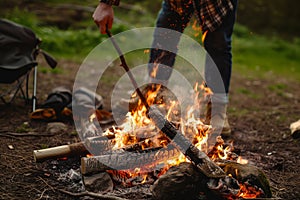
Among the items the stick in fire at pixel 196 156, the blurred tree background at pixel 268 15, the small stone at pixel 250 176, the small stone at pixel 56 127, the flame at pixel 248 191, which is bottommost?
the small stone at pixel 56 127

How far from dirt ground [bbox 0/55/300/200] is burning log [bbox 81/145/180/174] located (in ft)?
0.79

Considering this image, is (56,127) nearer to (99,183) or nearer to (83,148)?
(83,148)

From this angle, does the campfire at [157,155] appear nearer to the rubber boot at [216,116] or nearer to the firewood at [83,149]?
the firewood at [83,149]

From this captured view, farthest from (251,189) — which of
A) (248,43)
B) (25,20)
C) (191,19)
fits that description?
(248,43)

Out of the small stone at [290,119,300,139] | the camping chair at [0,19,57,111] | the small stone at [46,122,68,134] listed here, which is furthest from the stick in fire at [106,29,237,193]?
the camping chair at [0,19,57,111]

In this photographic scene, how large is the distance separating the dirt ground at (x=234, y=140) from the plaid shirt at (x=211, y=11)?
4.12 feet

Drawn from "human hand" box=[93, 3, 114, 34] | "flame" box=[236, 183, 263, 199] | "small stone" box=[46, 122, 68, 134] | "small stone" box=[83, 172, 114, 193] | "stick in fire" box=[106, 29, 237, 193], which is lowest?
"small stone" box=[46, 122, 68, 134]

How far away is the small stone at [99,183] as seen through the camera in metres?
2.82

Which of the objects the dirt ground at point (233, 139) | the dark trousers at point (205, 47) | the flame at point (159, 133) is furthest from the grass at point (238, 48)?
the flame at point (159, 133)

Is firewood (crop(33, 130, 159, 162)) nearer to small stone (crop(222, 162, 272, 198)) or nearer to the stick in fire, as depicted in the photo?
the stick in fire

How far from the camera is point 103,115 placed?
4715 mm

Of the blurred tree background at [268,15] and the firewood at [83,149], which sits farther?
the blurred tree background at [268,15]

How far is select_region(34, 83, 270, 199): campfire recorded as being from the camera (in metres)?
2.69

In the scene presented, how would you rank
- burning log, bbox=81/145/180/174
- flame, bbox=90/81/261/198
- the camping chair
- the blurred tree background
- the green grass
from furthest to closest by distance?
the blurred tree background → the green grass → the camping chair → flame, bbox=90/81/261/198 → burning log, bbox=81/145/180/174
